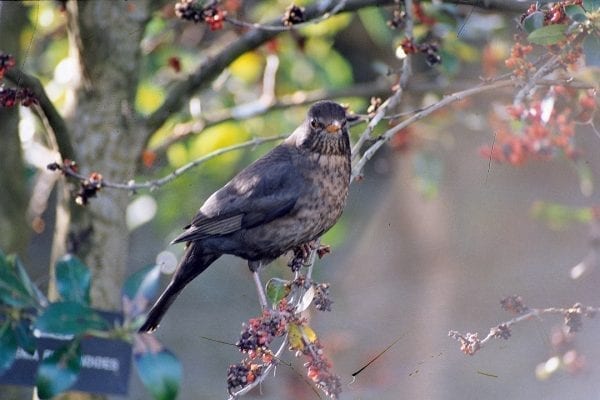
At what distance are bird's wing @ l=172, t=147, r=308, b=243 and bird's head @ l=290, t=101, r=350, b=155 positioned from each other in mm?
61

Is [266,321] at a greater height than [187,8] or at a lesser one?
lesser

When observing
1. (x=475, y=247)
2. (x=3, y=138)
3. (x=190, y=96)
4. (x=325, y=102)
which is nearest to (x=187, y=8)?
(x=325, y=102)

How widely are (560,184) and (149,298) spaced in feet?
9.57

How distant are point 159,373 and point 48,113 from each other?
883mm

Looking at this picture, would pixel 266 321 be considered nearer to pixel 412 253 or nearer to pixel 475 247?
pixel 475 247

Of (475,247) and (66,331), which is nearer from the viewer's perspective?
(66,331)

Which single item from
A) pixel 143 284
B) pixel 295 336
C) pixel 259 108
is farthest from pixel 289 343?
pixel 259 108

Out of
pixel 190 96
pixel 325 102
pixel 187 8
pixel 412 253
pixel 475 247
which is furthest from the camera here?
pixel 412 253

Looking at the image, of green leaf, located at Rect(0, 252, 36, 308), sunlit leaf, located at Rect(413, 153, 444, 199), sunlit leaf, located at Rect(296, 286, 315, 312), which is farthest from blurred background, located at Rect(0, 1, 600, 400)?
green leaf, located at Rect(0, 252, 36, 308)

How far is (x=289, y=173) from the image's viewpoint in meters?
2.09

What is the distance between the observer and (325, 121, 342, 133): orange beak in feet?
6.72

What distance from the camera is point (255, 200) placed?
2096 millimetres

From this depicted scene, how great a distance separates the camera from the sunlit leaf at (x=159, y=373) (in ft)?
4.91

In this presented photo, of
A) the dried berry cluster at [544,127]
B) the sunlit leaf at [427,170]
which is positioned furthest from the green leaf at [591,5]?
the sunlit leaf at [427,170]
